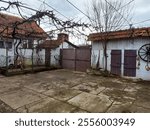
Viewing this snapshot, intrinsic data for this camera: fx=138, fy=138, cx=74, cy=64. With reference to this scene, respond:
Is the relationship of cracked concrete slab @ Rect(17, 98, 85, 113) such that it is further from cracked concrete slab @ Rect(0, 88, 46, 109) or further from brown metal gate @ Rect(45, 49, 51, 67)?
brown metal gate @ Rect(45, 49, 51, 67)

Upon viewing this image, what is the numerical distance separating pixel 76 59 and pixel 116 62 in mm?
3613

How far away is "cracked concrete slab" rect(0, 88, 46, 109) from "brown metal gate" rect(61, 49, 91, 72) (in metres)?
6.04

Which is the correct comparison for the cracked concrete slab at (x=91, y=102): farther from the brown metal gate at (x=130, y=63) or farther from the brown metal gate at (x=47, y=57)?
the brown metal gate at (x=47, y=57)

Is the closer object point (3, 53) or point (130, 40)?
point (130, 40)

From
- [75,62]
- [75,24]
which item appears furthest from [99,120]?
[75,62]

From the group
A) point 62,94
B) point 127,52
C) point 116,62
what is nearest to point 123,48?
point 127,52

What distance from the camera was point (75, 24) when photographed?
542 cm

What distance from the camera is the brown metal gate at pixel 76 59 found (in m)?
10.6

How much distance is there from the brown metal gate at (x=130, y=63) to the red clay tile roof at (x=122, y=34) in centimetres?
95

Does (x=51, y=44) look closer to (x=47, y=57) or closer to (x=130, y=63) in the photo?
(x=47, y=57)

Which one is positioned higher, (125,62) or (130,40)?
(130,40)

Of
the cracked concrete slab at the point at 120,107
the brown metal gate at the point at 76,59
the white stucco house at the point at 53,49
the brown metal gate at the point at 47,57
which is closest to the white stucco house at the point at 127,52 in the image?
the brown metal gate at the point at 76,59

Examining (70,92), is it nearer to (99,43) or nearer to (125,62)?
(125,62)

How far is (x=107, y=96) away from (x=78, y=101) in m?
1.16
